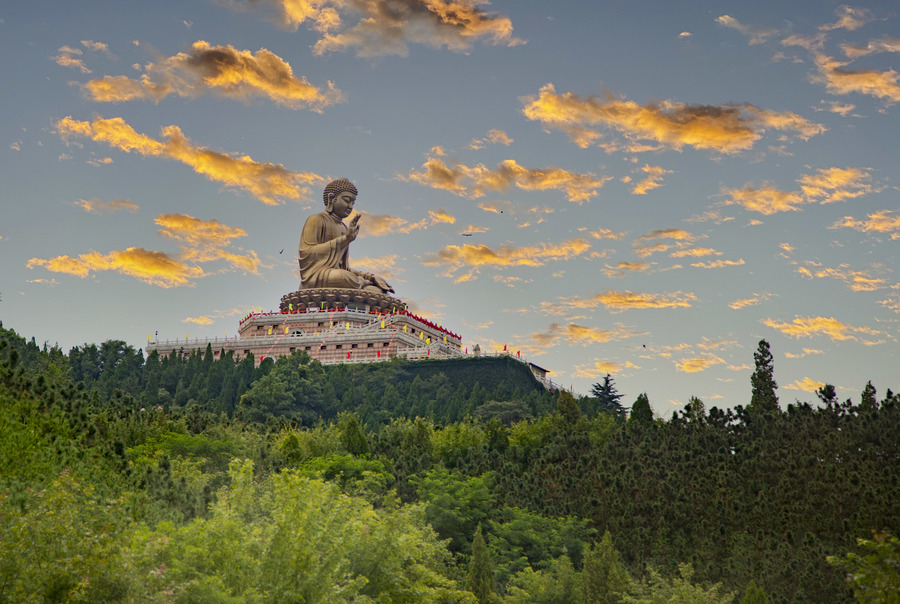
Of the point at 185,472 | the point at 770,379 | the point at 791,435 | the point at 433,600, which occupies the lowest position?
the point at 433,600

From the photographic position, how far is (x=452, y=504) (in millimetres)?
40469

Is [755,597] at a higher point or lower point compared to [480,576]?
higher

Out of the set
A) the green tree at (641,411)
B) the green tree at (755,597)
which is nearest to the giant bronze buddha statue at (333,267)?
the green tree at (641,411)

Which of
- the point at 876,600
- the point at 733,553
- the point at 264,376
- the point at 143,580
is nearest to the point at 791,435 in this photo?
the point at 733,553

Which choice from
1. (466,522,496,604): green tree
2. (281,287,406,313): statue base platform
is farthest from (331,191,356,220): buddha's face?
(466,522,496,604): green tree

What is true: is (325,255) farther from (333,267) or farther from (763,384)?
(763,384)

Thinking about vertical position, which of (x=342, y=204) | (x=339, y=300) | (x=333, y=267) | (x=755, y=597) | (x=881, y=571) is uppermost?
(x=342, y=204)

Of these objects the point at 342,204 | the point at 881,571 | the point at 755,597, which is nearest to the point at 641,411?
the point at 755,597

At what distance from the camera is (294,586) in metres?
22.3

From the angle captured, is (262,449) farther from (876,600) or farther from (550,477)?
(876,600)

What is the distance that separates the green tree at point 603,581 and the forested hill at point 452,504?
7cm

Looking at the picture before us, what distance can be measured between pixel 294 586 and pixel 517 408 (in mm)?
40093

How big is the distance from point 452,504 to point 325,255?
5312cm

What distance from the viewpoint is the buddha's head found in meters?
93.7
